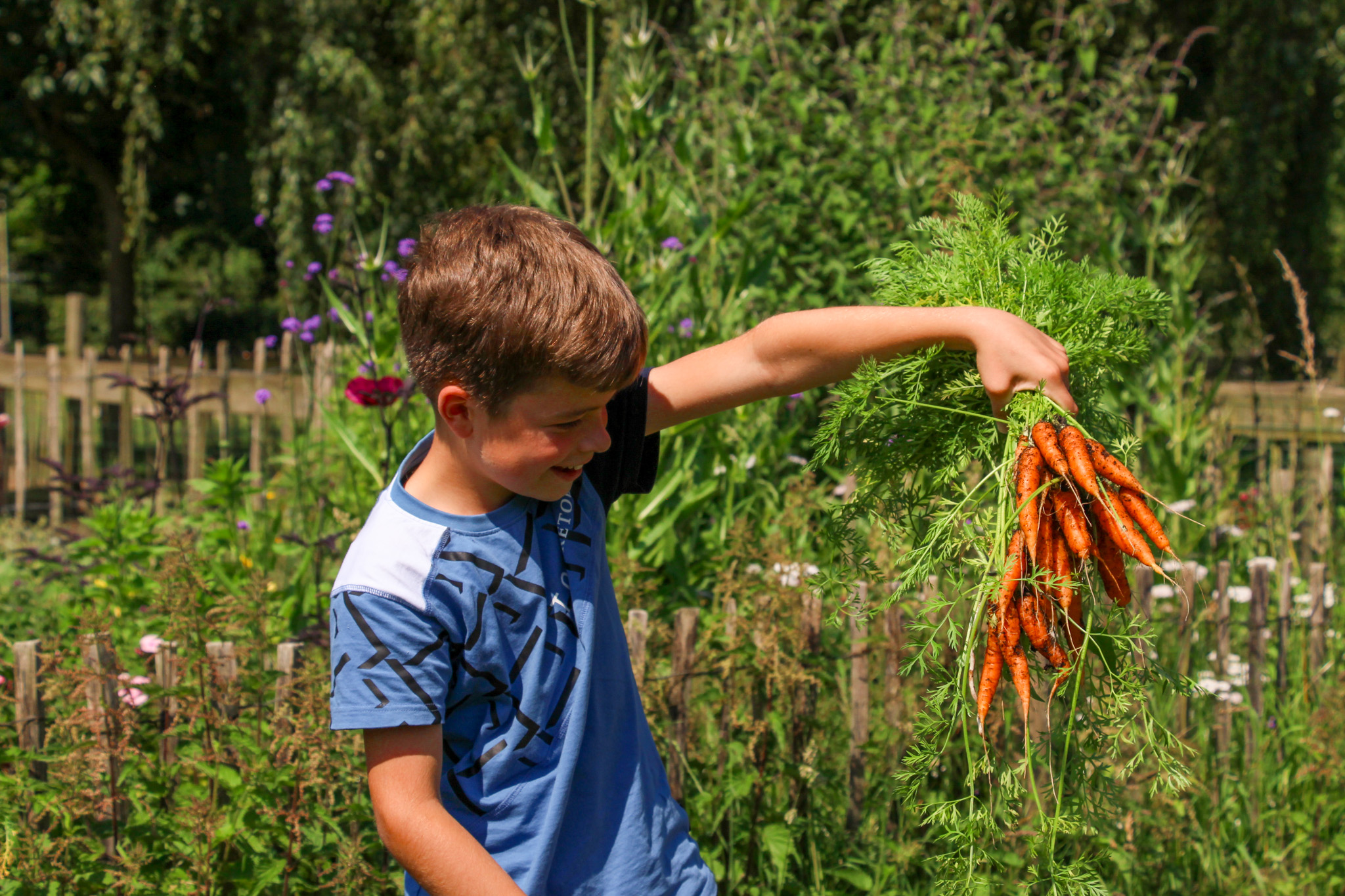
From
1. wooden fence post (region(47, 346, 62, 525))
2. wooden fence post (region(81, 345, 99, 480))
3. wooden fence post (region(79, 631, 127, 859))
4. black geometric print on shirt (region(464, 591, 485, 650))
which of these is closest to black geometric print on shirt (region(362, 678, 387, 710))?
black geometric print on shirt (region(464, 591, 485, 650))

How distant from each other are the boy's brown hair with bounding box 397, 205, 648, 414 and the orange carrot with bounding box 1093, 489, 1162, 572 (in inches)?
22.4

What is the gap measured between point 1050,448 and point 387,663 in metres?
0.77

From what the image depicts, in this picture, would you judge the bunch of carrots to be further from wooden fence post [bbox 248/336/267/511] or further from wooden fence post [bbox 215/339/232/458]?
wooden fence post [bbox 248/336/267/511]

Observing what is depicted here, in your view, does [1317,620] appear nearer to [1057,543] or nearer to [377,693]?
[1057,543]

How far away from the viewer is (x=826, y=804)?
2260mm

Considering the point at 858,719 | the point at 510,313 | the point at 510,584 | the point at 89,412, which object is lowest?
the point at 858,719

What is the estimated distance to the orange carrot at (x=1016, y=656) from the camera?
3.76 ft

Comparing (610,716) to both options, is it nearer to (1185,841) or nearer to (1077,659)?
(1077,659)

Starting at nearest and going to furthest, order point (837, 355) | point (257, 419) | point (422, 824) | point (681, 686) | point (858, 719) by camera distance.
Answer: point (422, 824), point (837, 355), point (681, 686), point (858, 719), point (257, 419)

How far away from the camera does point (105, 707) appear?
191cm

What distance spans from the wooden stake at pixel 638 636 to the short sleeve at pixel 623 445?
0.80 meters

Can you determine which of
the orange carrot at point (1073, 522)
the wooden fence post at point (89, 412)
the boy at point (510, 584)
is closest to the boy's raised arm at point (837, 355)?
the boy at point (510, 584)

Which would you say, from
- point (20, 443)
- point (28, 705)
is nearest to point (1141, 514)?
point (28, 705)

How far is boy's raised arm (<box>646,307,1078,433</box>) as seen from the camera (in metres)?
1.17
